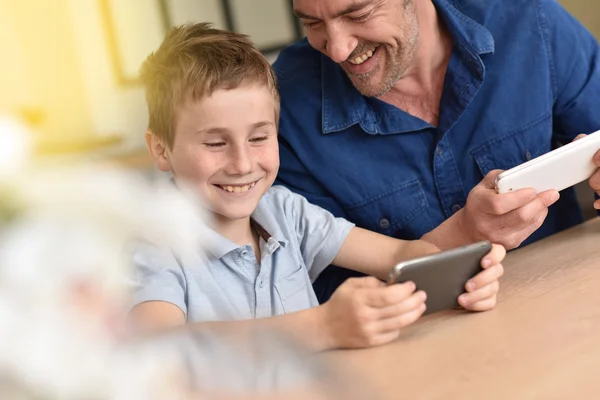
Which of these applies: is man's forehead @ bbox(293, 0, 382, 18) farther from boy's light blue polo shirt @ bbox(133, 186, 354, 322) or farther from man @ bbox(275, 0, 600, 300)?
boy's light blue polo shirt @ bbox(133, 186, 354, 322)

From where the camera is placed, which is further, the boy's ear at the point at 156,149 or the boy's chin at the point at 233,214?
the boy's chin at the point at 233,214

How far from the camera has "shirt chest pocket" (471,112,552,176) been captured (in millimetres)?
999

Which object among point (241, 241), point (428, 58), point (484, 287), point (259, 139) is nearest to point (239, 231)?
point (241, 241)

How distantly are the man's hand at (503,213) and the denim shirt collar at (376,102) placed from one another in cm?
18

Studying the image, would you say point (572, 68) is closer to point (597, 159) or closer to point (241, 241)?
point (597, 159)

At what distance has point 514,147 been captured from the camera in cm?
102

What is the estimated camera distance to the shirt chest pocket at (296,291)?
2.28 feet

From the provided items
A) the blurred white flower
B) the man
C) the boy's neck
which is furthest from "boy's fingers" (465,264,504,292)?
the blurred white flower

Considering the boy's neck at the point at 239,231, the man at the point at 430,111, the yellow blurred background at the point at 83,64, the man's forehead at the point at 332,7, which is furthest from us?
the man at the point at 430,111

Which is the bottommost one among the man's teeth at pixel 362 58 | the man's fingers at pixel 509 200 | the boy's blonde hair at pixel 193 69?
the man's fingers at pixel 509 200

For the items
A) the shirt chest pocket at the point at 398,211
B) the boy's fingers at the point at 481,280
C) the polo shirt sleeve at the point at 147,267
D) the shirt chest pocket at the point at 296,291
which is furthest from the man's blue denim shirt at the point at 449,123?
the polo shirt sleeve at the point at 147,267

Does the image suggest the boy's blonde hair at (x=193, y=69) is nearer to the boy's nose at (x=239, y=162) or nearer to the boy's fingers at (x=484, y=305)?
the boy's nose at (x=239, y=162)

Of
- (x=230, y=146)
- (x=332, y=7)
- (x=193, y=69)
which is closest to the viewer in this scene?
(x=193, y=69)

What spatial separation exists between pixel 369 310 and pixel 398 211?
0.43 meters
